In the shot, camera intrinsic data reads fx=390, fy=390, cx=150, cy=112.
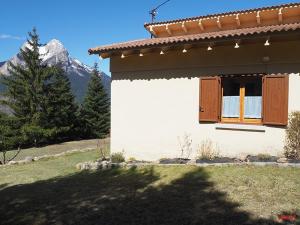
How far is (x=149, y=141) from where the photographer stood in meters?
13.4

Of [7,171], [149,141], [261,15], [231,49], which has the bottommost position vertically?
[7,171]

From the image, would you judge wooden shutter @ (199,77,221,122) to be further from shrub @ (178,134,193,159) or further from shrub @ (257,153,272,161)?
shrub @ (257,153,272,161)

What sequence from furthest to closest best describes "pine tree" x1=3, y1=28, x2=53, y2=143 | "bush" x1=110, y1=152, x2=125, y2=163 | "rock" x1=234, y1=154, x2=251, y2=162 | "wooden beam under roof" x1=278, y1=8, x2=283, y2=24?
"pine tree" x1=3, y1=28, x2=53, y2=143 → "bush" x1=110, y1=152, x2=125, y2=163 → "wooden beam under roof" x1=278, y1=8, x2=283, y2=24 → "rock" x1=234, y1=154, x2=251, y2=162

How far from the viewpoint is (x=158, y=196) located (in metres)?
8.08

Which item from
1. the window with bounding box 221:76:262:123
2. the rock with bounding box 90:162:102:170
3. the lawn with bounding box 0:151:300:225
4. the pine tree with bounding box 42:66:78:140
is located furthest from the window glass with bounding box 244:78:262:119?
the pine tree with bounding box 42:66:78:140

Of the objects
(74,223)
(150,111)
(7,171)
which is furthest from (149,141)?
(74,223)

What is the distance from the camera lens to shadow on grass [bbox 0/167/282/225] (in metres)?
6.56

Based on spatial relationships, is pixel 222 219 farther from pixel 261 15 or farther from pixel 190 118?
pixel 261 15

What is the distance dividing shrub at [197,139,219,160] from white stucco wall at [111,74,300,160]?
0.13m

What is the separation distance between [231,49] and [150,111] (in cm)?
344

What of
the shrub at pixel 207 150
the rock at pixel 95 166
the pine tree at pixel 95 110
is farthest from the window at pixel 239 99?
the pine tree at pixel 95 110

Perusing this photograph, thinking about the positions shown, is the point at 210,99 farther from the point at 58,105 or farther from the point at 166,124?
the point at 58,105

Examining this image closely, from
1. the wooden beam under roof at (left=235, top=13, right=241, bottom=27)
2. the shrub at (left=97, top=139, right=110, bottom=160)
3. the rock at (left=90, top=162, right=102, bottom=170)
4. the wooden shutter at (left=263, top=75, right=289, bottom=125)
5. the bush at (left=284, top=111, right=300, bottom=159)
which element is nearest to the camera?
the bush at (left=284, top=111, right=300, bottom=159)

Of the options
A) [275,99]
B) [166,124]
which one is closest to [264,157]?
[275,99]
